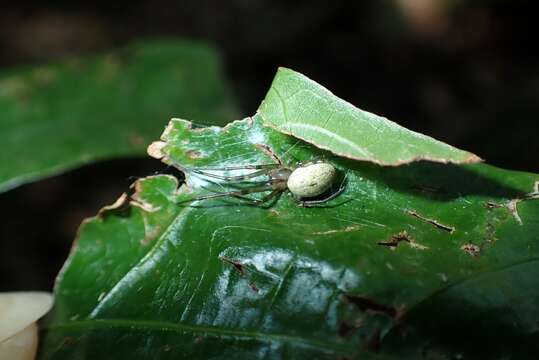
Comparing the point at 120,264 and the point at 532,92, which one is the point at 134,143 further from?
the point at 532,92

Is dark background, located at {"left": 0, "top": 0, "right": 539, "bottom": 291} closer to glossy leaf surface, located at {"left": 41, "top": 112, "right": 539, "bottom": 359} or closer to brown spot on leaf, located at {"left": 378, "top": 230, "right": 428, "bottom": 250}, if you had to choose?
glossy leaf surface, located at {"left": 41, "top": 112, "right": 539, "bottom": 359}

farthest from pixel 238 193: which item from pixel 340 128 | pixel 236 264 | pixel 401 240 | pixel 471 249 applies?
pixel 471 249

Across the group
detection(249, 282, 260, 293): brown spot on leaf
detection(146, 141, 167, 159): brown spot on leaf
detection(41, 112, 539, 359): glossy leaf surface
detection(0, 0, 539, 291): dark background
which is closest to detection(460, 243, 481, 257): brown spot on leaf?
detection(41, 112, 539, 359): glossy leaf surface

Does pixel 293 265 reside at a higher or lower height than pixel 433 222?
lower

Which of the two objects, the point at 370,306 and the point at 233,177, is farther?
the point at 233,177

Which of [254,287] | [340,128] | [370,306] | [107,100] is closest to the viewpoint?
[370,306]

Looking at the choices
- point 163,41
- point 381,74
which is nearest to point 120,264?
point 163,41

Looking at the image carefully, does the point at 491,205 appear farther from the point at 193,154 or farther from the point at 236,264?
the point at 193,154
